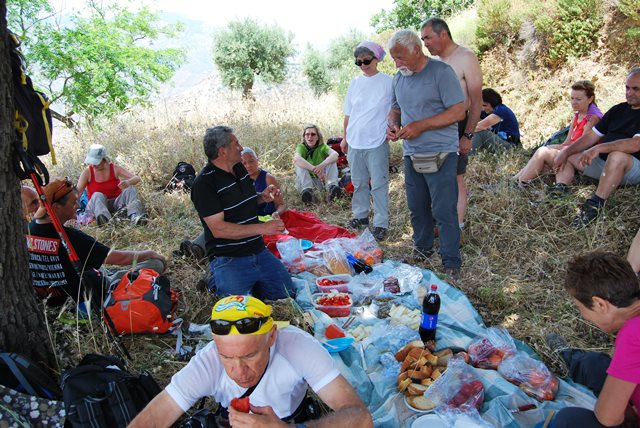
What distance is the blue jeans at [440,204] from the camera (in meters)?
3.74

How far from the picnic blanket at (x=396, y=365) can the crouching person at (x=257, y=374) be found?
0.79 meters

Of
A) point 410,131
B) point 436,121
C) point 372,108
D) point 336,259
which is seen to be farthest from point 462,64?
point 336,259

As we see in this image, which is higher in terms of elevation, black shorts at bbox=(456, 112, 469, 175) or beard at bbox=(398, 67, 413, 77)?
beard at bbox=(398, 67, 413, 77)

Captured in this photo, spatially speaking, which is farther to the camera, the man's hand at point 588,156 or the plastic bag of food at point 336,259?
the man's hand at point 588,156

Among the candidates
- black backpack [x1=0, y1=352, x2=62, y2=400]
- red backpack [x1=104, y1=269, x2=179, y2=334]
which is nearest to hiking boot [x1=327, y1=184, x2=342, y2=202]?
red backpack [x1=104, y1=269, x2=179, y2=334]

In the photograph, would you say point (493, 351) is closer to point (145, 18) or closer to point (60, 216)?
point (60, 216)

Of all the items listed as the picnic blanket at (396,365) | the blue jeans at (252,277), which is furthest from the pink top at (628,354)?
the blue jeans at (252,277)

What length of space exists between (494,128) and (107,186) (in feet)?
17.6

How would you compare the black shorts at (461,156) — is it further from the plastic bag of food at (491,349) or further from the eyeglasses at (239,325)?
the eyeglasses at (239,325)

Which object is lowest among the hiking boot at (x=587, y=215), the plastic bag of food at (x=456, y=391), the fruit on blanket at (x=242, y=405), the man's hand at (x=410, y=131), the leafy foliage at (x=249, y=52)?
the hiking boot at (x=587, y=215)

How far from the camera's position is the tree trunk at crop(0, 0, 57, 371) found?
7.23 feet

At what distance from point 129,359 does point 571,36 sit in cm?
1081

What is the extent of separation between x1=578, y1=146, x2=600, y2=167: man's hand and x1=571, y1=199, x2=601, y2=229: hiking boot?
15.0 inches

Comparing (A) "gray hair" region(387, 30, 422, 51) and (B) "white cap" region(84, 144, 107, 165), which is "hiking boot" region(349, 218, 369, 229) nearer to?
(A) "gray hair" region(387, 30, 422, 51)
